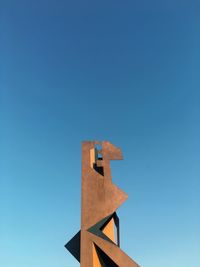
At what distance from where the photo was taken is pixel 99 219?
53.9ft

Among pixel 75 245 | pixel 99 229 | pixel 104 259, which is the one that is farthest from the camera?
pixel 75 245

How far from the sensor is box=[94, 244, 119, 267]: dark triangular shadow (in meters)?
16.2

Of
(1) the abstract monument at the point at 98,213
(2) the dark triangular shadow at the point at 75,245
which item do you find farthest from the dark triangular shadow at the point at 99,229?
(2) the dark triangular shadow at the point at 75,245

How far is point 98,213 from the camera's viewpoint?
1653 centimetres

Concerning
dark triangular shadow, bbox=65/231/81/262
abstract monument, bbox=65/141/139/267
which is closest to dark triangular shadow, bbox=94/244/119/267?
abstract monument, bbox=65/141/139/267

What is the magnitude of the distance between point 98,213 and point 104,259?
7.09 ft

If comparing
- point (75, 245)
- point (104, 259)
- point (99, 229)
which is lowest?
point (104, 259)

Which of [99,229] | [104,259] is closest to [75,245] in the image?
[104,259]

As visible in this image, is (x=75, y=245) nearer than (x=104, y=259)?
No

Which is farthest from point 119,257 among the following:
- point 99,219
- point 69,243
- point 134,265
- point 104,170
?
point 104,170

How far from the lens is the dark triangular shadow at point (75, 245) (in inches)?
674

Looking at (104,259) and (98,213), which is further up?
(98,213)

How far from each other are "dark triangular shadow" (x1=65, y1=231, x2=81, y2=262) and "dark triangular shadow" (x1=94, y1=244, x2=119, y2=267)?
3.68ft

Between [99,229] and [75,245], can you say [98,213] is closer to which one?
[99,229]
